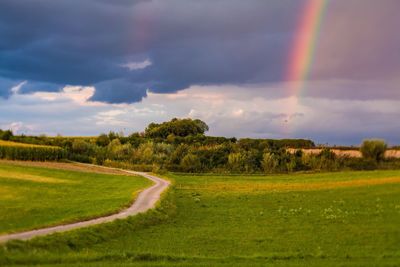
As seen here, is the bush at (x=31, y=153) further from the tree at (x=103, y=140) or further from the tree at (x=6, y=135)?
the tree at (x=103, y=140)

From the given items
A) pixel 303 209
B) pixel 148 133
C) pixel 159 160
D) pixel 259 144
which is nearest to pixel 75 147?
pixel 159 160

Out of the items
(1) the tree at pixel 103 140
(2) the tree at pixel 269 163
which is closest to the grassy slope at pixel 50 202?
(2) the tree at pixel 269 163

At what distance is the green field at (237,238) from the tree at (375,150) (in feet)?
176

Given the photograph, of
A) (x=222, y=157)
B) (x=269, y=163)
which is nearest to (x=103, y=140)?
(x=222, y=157)

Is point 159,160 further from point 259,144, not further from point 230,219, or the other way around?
point 230,219

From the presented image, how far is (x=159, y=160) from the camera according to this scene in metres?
97.1

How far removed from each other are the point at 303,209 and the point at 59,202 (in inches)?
612

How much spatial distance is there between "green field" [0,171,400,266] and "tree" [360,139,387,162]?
5354 cm

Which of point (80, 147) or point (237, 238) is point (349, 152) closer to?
point (80, 147)

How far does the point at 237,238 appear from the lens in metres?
22.4

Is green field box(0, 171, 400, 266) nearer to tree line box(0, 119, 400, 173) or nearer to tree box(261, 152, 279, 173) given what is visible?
tree line box(0, 119, 400, 173)

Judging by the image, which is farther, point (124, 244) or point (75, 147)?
point (75, 147)

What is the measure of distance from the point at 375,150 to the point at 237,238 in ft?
233

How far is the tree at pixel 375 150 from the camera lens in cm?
8775
